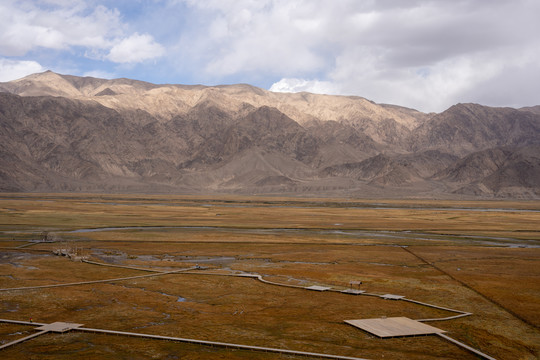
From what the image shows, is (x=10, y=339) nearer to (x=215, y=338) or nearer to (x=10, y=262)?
(x=215, y=338)

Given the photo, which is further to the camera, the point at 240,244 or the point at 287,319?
the point at 240,244

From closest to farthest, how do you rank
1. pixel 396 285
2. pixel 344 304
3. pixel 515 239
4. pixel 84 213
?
pixel 344 304 → pixel 396 285 → pixel 515 239 → pixel 84 213

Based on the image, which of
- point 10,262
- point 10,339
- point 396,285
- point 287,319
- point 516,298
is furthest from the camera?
point 10,262

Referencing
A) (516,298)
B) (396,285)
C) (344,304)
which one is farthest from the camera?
(396,285)

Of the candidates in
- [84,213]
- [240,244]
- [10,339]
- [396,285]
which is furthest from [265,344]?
[84,213]

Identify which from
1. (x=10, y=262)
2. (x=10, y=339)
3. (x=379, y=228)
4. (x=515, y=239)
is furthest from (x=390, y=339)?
(x=379, y=228)

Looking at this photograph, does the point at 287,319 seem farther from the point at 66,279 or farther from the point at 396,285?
the point at 66,279
